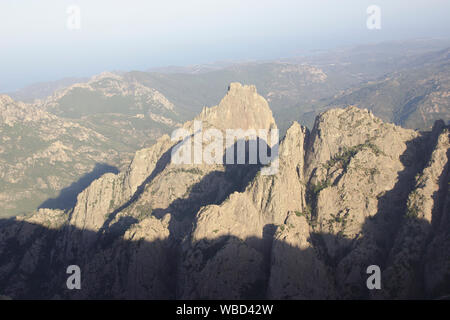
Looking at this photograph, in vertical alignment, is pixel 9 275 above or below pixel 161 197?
below

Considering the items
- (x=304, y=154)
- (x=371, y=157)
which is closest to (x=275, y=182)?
(x=304, y=154)

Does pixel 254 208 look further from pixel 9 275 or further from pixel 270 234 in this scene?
pixel 9 275

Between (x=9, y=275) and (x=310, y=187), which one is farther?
(x=9, y=275)

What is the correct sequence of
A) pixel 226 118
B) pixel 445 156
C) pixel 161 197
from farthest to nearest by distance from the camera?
pixel 226 118 < pixel 161 197 < pixel 445 156

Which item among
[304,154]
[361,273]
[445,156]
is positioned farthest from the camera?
[304,154]

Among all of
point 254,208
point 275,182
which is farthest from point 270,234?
point 275,182

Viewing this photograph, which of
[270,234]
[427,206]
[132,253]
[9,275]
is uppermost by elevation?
[427,206]
